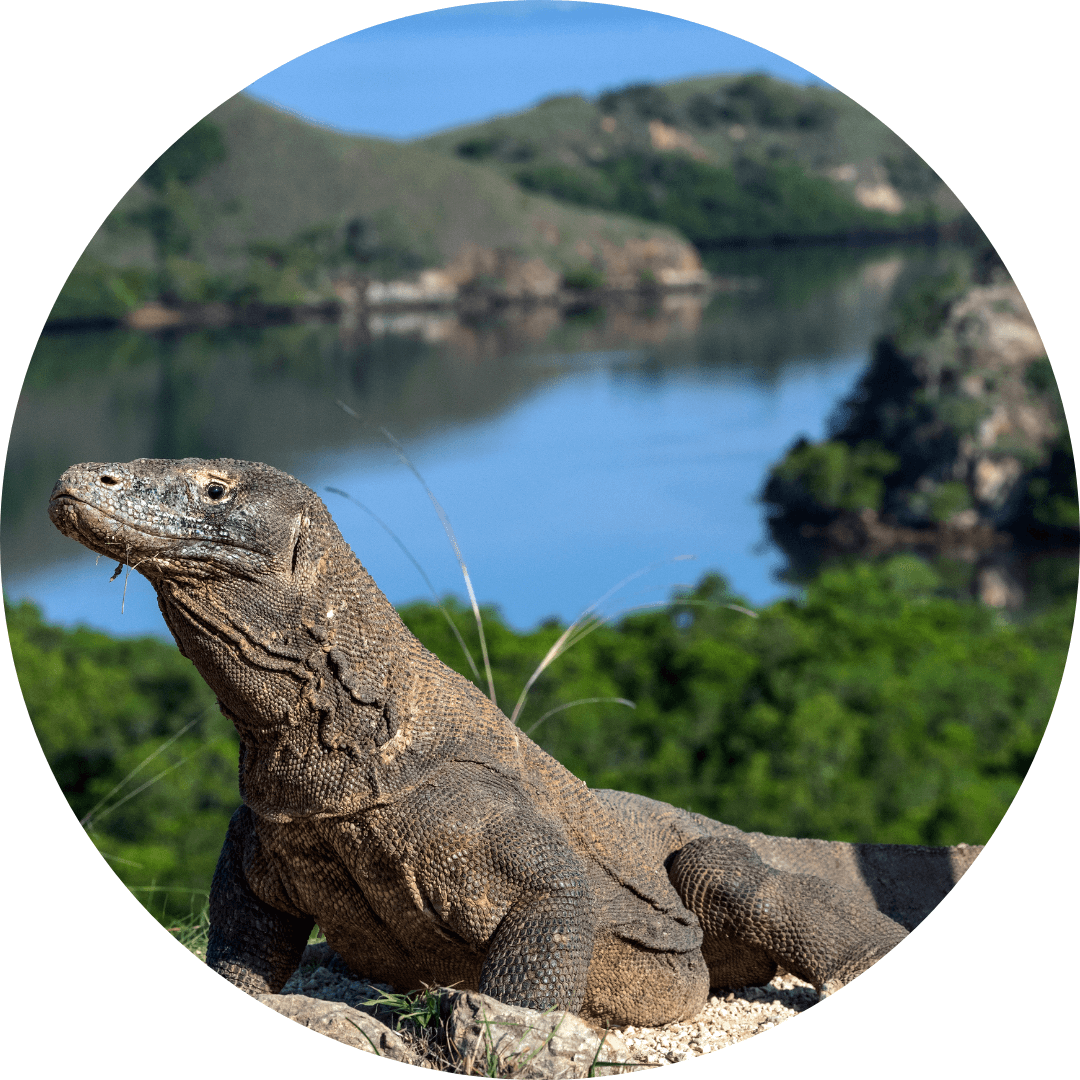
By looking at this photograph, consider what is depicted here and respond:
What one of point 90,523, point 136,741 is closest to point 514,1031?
point 90,523

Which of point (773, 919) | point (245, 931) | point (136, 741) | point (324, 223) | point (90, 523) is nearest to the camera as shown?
point (90, 523)

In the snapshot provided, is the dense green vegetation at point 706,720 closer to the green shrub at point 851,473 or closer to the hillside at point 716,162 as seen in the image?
the green shrub at point 851,473

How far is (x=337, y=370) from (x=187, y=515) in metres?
35.3

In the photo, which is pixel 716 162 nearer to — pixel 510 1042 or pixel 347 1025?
pixel 347 1025

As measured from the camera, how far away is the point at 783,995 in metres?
5.29

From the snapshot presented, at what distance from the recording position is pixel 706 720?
55.9 feet

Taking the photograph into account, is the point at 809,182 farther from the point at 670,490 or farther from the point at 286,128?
the point at 286,128

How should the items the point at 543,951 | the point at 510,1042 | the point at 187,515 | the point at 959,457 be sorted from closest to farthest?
the point at 187,515 < the point at 510,1042 < the point at 543,951 < the point at 959,457

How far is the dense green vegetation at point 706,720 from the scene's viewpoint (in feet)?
49.2

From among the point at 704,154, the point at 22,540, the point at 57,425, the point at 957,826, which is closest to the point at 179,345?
the point at 57,425

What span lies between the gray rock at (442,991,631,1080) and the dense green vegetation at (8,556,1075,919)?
26.2 ft

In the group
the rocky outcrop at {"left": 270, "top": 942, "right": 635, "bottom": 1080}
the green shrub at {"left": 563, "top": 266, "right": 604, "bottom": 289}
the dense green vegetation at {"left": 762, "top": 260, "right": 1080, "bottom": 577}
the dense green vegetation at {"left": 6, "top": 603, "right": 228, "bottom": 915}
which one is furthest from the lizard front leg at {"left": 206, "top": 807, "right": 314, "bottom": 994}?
the green shrub at {"left": 563, "top": 266, "right": 604, "bottom": 289}

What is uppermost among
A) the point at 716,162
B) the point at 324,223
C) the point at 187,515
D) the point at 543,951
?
the point at 716,162

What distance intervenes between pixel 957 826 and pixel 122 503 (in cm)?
1290
